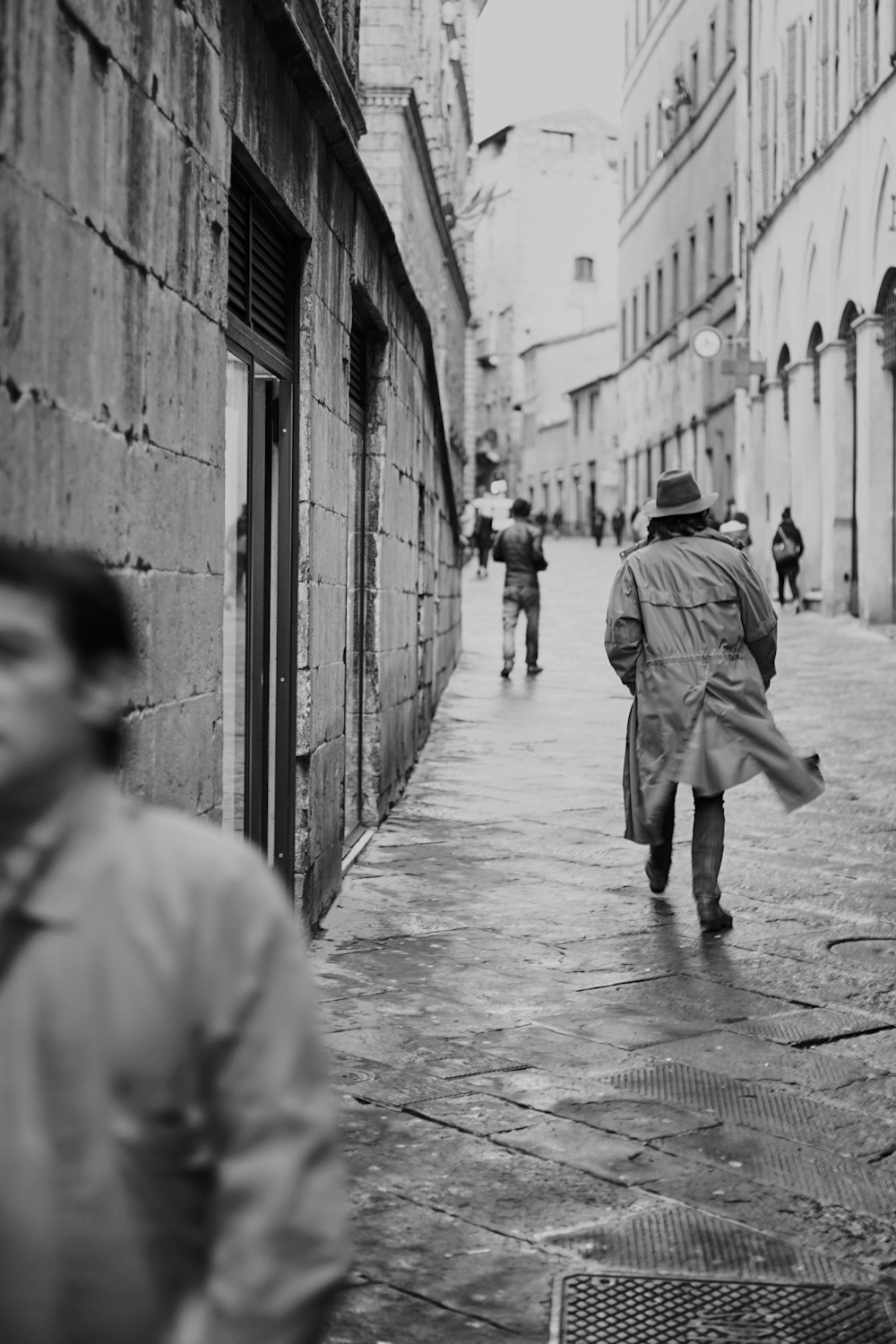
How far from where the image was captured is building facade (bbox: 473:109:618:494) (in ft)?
263

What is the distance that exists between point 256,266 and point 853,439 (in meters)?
21.4

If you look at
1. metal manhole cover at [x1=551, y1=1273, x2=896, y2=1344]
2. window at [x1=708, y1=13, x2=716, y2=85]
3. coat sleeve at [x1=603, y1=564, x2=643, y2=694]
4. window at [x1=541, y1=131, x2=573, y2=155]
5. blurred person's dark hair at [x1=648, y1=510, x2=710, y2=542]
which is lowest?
metal manhole cover at [x1=551, y1=1273, x2=896, y2=1344]

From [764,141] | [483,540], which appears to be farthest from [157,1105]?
[483,540]

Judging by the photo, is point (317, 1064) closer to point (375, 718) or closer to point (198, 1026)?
point (198, 1026)

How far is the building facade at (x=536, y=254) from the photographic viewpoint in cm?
8006

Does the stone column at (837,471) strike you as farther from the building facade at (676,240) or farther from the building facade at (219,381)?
the building facade at (219,381)

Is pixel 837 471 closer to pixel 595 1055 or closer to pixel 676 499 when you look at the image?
pixel 676 499

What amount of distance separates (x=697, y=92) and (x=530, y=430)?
3773 centimetres

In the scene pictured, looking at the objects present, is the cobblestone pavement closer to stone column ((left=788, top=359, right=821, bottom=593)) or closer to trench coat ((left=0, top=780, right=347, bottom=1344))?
trench coat ((left=0, top=780, right=347, bottom=1344))

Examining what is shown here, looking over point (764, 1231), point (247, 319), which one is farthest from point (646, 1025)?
point (247, 319)

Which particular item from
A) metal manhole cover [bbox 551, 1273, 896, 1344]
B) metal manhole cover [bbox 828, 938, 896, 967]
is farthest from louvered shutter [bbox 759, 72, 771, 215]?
metal manhole cover [bbox 551, 1273, 896, 1344]

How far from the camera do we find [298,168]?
6461 mm

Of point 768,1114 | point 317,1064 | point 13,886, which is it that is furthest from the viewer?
point 768,1114

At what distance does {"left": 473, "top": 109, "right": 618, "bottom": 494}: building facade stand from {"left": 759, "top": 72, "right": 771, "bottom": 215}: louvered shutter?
144 feet
